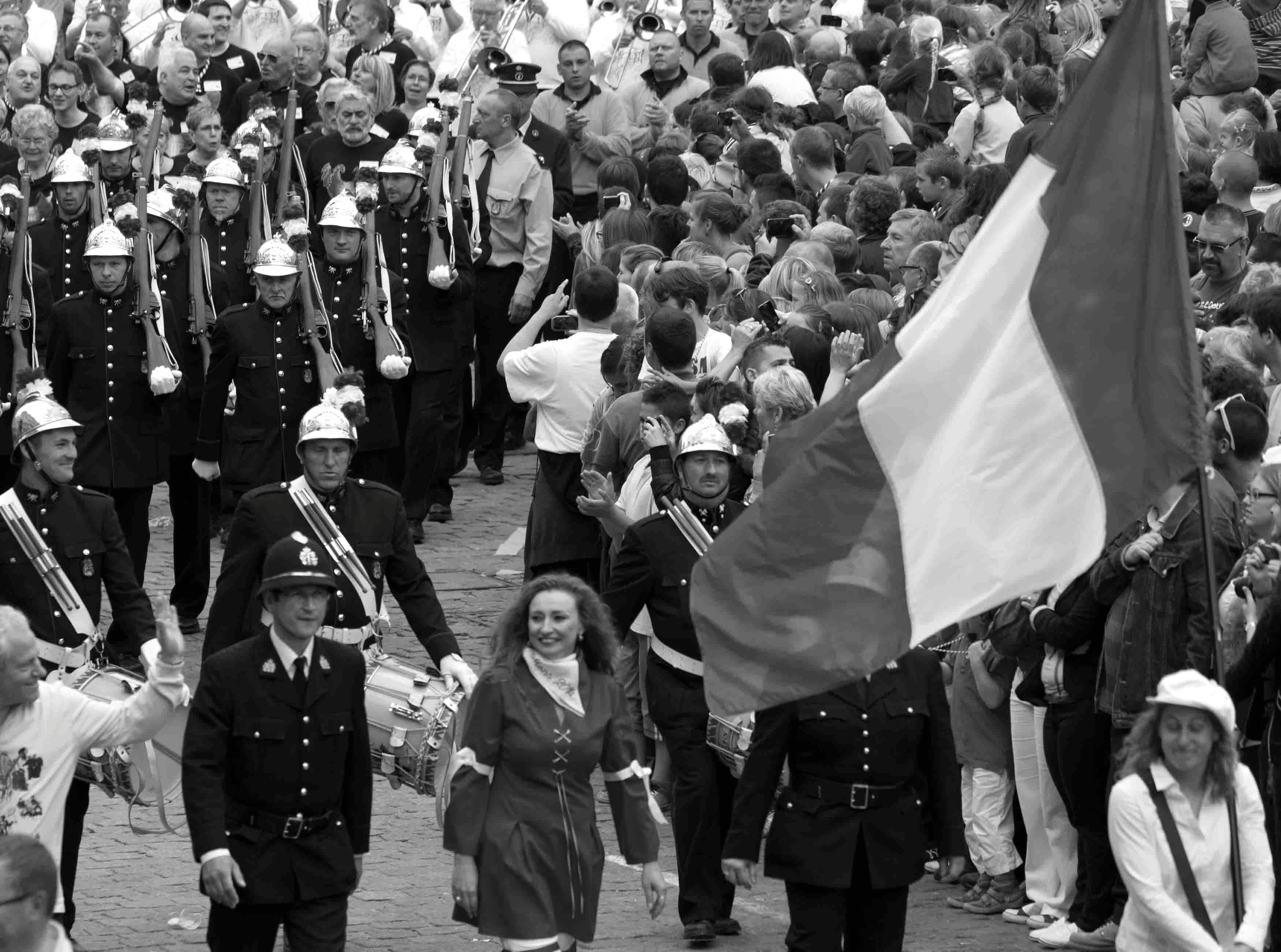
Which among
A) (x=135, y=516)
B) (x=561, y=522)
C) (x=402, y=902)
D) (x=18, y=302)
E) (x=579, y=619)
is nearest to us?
(x=579, y=619)

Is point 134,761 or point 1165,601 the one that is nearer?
point 1165,601

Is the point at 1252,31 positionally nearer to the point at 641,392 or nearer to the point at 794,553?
the point at 641,392

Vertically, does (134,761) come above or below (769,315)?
below

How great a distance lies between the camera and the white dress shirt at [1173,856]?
293 inches

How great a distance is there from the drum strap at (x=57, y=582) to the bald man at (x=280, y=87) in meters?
8.01

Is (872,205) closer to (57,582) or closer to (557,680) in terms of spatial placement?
(57,582)

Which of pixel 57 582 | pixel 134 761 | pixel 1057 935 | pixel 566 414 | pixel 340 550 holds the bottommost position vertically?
pixel 1057 935

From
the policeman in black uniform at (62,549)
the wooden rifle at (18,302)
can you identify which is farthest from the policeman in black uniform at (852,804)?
the wooden rifle at (18,302)

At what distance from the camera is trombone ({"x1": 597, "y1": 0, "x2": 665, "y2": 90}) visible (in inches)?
771

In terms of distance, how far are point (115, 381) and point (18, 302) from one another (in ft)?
4.31

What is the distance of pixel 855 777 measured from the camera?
28.1 ft

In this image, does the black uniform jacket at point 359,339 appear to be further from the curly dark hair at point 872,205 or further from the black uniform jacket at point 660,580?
the black uniform jacket at point 660,580

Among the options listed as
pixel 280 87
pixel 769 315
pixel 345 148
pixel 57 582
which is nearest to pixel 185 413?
pixel 345 148

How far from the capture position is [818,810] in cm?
856
